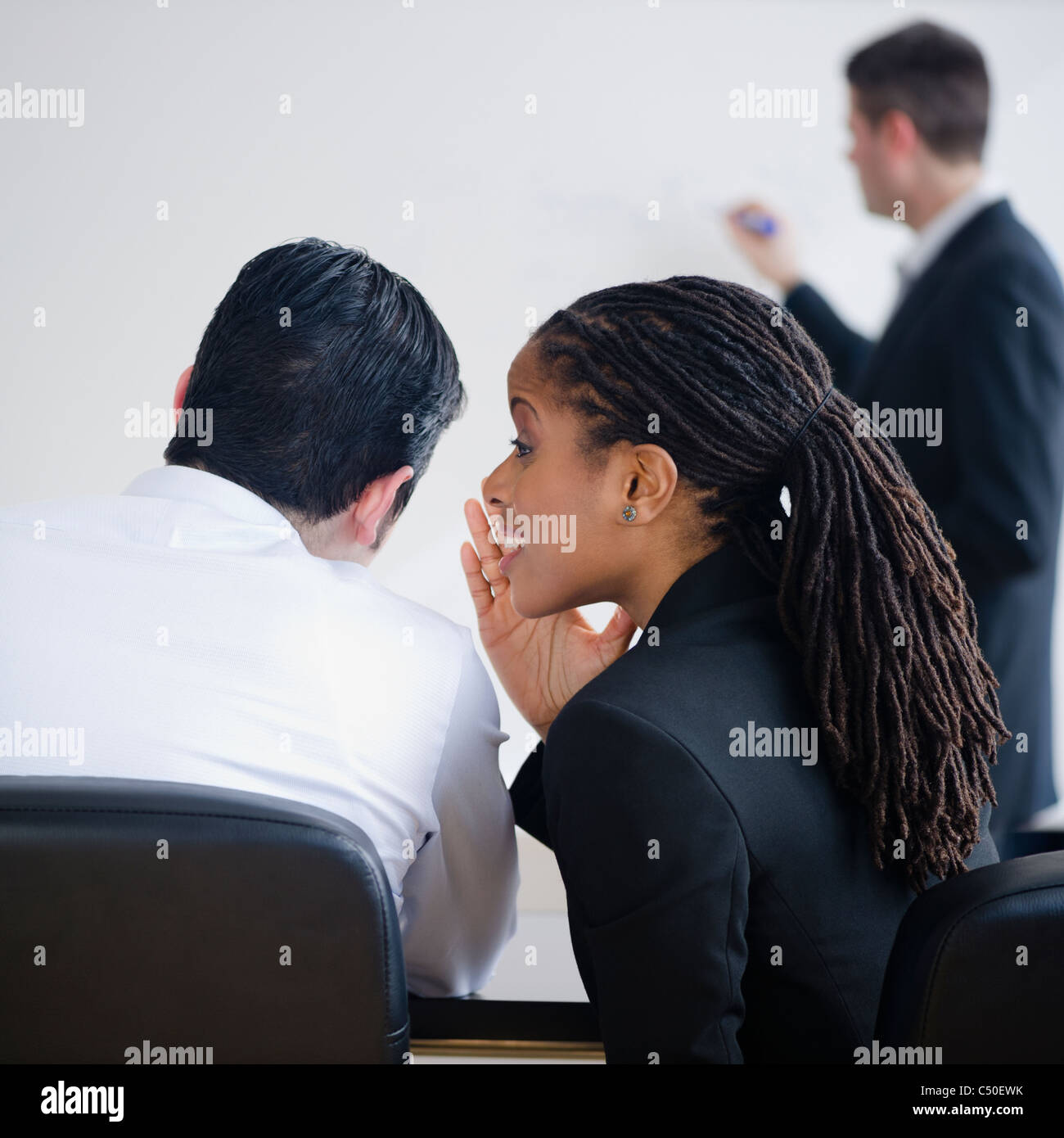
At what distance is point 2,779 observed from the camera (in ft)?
1.93

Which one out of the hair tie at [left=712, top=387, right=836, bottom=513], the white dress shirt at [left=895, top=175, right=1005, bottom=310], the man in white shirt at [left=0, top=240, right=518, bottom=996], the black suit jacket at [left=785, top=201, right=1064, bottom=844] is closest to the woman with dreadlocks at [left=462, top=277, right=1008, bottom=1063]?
the hair tie at [left=712, top=387, right=836, bottom=513]

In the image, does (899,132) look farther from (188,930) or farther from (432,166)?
(188,930)

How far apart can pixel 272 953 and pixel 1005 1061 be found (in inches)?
14.7

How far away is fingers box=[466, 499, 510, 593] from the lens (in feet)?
4.02

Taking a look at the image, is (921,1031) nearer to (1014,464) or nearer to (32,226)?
(1014,464)

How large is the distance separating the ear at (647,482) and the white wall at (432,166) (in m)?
2.14

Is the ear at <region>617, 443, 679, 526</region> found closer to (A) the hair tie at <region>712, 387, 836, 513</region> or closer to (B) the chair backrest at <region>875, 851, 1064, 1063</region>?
(A) the hair tie at <region>712, 387, 836, 513</region>

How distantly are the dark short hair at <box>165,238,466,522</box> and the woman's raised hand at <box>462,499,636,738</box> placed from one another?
0.13 metres

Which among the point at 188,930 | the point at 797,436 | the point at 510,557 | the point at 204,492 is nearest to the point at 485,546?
the point at 510,557

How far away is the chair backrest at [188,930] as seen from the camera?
0.55m

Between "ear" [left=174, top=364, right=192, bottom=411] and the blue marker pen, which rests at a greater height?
the blue marker pen

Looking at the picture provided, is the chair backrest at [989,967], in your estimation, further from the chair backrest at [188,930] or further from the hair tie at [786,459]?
the hair tie at [786,459]

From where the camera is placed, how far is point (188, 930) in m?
0.57

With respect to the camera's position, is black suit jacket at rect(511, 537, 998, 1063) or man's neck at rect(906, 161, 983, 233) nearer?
black suit jacket at rect(511, 537, 998, 1063)
